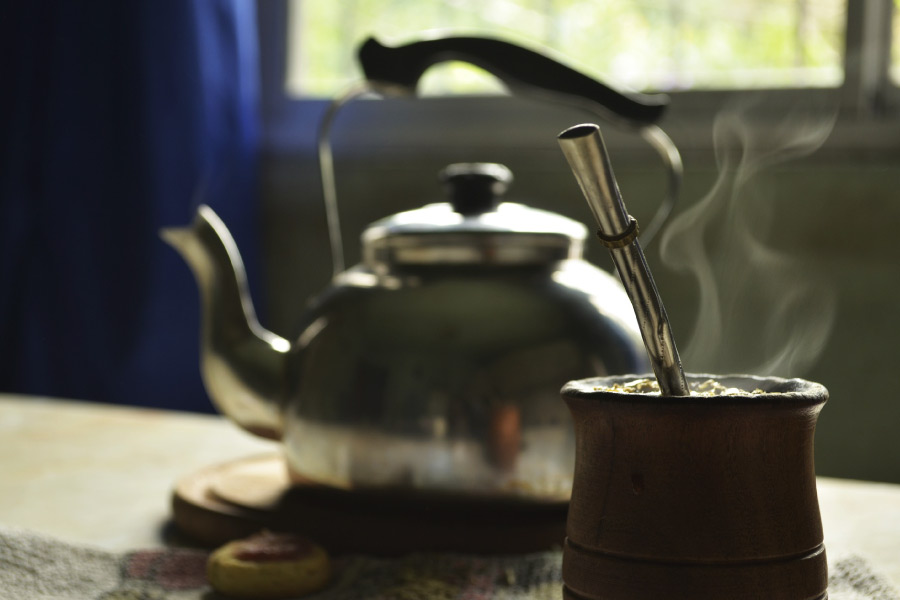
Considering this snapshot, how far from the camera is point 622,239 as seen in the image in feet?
1.27

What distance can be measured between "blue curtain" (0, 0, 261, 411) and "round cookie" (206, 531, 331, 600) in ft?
3.83

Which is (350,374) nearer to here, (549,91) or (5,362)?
(549,91)

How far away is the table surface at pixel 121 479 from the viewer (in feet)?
2.15

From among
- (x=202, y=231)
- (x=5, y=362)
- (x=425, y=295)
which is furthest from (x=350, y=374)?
(x=5, y=362)

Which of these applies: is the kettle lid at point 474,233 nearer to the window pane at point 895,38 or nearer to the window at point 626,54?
the window at point 626,54

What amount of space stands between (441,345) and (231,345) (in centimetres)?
18

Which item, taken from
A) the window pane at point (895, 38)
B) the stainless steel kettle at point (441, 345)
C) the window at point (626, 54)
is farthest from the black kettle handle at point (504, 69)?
the window pane at point (895, 38)

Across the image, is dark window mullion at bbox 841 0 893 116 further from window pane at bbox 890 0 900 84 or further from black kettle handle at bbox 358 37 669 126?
black kettle handle at bbox 358 37 669 126

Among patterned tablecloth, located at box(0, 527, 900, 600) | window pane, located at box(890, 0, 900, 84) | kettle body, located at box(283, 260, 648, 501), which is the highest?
window pane, located at box(890, 0, 900, 84)

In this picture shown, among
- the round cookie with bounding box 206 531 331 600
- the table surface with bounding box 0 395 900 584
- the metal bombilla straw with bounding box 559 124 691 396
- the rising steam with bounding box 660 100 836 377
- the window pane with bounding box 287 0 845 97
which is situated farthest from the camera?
the window pane with bounding box 287 0 845 97

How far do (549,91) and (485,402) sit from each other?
0.84ft

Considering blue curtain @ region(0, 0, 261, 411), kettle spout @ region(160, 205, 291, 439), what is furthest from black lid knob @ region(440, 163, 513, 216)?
blue curtain @ region(0, 0, 261, 411)

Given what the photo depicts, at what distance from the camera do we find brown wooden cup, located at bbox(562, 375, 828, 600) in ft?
1.21

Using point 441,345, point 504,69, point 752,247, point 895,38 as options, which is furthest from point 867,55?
point 441,345
